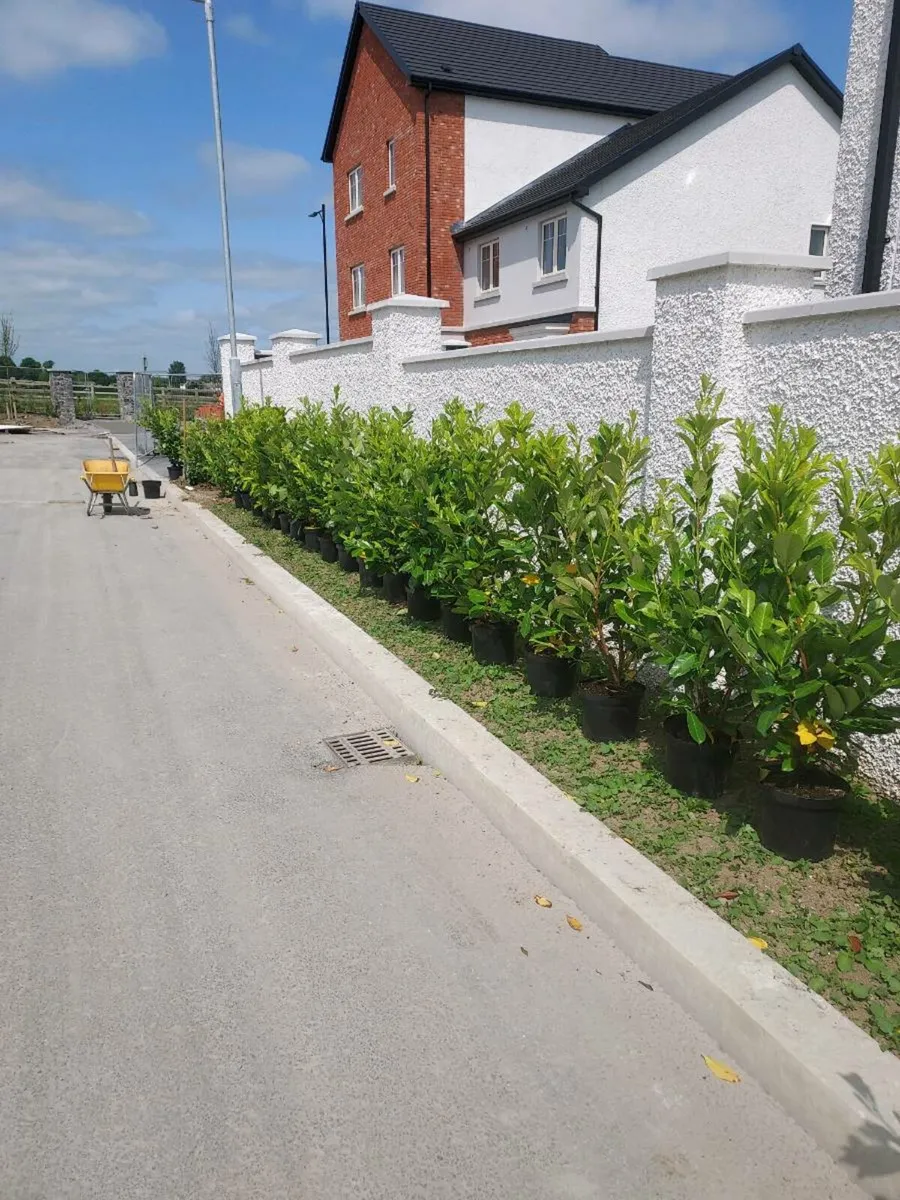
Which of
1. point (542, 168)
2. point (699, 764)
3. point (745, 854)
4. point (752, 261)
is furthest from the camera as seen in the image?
point (542, 168)

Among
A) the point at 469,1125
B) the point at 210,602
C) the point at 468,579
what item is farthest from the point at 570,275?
the point at 469,1125

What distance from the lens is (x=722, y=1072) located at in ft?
8.25

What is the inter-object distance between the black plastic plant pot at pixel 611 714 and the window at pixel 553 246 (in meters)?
16.8

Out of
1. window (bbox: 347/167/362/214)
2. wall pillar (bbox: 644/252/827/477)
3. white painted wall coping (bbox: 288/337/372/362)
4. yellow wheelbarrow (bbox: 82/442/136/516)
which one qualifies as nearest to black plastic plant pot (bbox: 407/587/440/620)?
wall pillar (bbox: 644/252/827/477)

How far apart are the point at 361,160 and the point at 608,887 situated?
2760 centimetres

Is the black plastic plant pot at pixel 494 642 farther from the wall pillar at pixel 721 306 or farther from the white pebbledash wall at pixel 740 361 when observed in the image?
the wall pillar at pixel 721 306

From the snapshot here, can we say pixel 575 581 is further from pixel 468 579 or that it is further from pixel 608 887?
pixel 608 887

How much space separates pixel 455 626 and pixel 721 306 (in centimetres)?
278

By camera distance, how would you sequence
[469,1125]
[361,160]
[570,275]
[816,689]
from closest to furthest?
[469,1125], [816,689], [570,275], [361,160]

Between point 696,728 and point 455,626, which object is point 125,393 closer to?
point 455,626

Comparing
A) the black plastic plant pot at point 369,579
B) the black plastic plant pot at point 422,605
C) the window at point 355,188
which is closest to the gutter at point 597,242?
the window at point 355,188

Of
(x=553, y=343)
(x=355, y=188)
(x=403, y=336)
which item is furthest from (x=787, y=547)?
(x=355, y=188)

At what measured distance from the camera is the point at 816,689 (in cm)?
305

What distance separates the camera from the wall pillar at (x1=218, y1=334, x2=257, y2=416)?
17911mm
